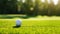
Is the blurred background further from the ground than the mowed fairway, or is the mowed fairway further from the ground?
the mowed fairway

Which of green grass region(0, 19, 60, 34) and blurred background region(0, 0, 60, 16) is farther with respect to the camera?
blurred background region(0, 0, 60, 16)

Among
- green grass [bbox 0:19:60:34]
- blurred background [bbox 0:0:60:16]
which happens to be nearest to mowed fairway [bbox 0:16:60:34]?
green grass [bbox 0:19:60:34]

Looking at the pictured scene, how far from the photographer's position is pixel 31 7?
45906 mm

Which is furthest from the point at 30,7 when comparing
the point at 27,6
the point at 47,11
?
the point at 47,11

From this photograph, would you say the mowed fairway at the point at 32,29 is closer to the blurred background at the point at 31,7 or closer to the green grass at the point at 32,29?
the green grass at the point at 32,29

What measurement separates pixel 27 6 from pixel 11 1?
665cm

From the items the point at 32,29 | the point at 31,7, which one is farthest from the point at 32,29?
the point at 31,7

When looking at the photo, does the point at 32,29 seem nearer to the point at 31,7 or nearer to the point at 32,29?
the point at 32,29

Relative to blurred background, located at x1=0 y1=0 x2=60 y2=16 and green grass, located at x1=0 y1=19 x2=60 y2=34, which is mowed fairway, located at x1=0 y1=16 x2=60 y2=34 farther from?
blurred background, located at x1=0 y1=0 x2=60 y2=16

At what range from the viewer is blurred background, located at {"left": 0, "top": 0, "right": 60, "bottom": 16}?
1758 inches

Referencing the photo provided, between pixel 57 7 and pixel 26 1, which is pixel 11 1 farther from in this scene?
pixel 57 7

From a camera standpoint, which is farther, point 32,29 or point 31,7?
point 31,7

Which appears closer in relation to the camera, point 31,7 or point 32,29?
point 32,29

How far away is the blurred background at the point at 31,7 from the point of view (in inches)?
1758
